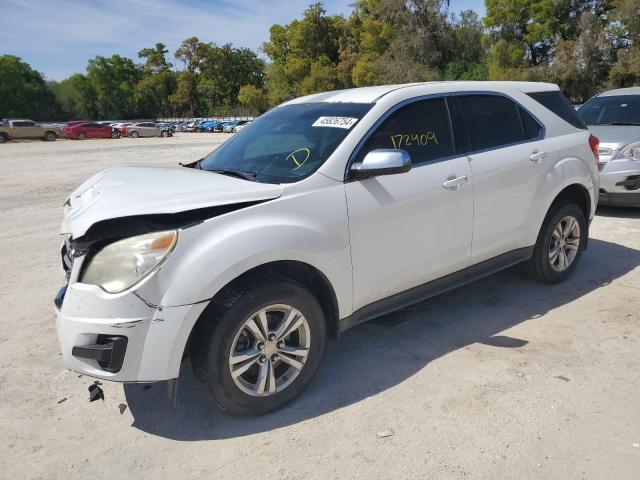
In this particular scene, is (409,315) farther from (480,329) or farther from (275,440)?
(275,440)

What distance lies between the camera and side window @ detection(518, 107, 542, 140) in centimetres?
430

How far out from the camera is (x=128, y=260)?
8.30 ft

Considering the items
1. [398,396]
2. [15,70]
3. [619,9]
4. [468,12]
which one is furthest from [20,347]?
[15,70]

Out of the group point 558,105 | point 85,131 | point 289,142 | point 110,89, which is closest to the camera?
point 289,142

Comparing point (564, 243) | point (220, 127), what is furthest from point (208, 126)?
point (564, 243)

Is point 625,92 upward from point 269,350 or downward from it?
upward

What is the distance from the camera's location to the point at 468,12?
51.7 m

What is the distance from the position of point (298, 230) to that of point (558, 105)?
310 cm

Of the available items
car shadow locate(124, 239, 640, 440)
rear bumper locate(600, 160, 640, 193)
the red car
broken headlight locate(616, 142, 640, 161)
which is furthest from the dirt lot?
the red car

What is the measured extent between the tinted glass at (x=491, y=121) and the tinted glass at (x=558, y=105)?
1.38 feet

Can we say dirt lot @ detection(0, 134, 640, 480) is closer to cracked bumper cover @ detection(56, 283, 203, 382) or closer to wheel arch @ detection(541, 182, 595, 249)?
cracked bumper cover @ detection(56, 283, 203, 382)

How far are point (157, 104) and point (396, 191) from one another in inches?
3987

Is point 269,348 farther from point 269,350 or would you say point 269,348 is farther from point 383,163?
point 383,163

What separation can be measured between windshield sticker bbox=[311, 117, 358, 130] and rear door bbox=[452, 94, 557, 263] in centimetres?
101
